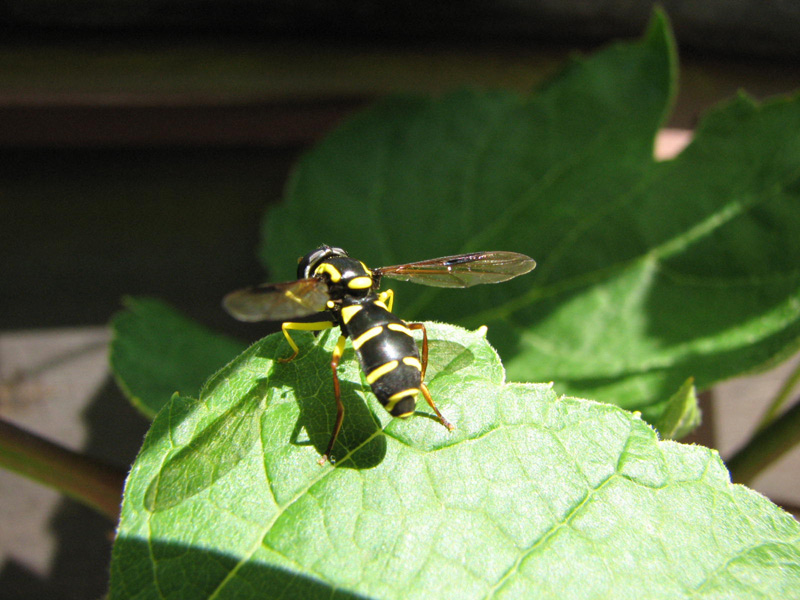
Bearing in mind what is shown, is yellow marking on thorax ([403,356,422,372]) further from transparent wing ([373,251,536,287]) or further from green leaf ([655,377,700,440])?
green leaf ([655,377,700,440])

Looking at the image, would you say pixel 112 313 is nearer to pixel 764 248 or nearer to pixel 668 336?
pixel 668 336

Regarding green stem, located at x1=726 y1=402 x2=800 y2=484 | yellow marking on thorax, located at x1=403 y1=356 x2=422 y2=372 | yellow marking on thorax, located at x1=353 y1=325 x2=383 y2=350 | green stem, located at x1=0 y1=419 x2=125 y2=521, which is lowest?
green stem, located at x1=0 y1=419 x2=125 y2=521

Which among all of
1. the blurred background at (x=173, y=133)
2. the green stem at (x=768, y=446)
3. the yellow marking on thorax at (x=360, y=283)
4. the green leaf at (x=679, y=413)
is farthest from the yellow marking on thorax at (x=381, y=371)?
the blurred background at (x=173, y=133)

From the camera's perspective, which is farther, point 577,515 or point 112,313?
point 112,313

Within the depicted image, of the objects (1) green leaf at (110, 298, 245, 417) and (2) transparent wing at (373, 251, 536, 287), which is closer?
(2) transparent wing at (373, 251, 536, 287)

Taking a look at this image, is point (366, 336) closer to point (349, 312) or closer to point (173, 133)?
point (349, 312)

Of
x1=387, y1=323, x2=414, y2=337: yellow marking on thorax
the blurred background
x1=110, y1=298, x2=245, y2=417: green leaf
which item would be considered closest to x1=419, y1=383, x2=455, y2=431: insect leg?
x1=387, y1=323, x2=414, y2=337: yellow marking on thorax

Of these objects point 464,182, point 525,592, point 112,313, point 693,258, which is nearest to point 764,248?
point 693,258

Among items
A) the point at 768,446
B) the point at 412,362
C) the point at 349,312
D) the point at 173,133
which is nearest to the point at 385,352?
the point at 412,362
